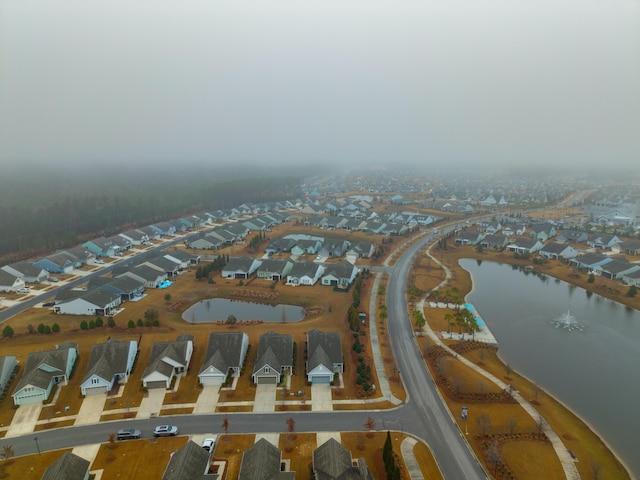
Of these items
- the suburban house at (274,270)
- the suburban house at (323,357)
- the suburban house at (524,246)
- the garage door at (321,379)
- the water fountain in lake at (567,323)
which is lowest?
the water fountain in lake at (567,323)

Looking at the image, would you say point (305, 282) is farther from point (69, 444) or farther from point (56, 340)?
point (69, 444)

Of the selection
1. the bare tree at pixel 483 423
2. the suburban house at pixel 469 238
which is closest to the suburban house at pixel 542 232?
the suburban house at pixel 469 238

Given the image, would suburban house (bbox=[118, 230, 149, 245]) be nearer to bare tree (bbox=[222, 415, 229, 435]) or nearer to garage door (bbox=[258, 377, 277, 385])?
garage door (bbox=[258, 377, 277, 385])

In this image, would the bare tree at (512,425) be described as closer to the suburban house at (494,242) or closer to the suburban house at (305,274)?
the suburban house at (305,274)

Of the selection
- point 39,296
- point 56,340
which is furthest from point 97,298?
point 39,296

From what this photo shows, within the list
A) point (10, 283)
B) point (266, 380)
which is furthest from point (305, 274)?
point (10, 283)

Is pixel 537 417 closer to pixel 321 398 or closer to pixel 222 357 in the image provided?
pixel 321 398
